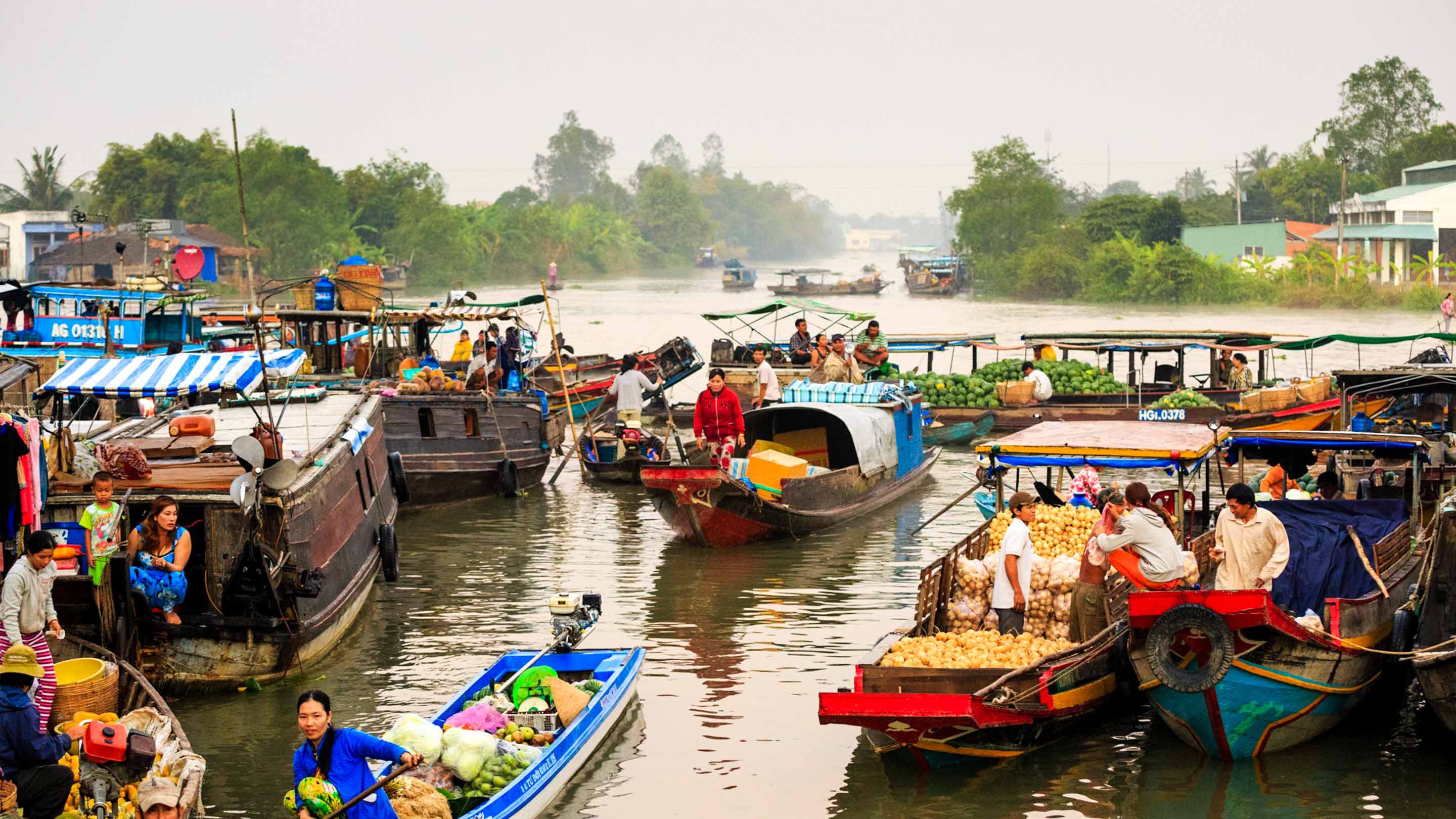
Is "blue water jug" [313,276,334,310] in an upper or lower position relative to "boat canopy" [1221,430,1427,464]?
upper

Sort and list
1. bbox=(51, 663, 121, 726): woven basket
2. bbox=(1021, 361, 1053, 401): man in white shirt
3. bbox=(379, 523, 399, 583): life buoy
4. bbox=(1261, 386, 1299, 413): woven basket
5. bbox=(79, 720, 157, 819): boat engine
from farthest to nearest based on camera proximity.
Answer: bbox=(1021, 361, 1053, 401): man in white shirt < bbox=(1261, 386, 1299, 413): woven basket < bbox=(379, 523, 399, 583): life buoy < bbox=(51, 663, 121, 726): woven basket < bbox=(79, 720, 157, 819): boat engine

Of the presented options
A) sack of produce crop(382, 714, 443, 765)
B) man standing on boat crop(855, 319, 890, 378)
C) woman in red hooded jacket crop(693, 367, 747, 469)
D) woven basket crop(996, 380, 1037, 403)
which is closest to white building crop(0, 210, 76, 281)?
man standing on boat crop(855, 319, 890, 378)

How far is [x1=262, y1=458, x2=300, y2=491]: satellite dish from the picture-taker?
10.4m

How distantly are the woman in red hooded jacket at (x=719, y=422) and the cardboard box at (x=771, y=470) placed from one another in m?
0.30

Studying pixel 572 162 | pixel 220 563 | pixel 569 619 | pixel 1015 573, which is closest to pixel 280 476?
pixel 220 563

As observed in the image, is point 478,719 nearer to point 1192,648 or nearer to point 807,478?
point 1192,648

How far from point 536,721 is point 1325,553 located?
5.58m

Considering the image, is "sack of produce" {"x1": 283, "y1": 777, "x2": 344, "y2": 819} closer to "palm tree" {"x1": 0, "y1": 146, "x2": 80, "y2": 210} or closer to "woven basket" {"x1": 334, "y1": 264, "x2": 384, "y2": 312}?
"woven basket" {"x1": 334, "y1": 264, "x2": 384, "y2": 312}

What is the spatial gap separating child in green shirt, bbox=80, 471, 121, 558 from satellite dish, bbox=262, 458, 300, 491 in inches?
39.1

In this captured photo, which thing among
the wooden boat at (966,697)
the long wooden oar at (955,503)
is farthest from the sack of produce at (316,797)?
the long wooden oar at (955,503)

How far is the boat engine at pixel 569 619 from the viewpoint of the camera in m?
10.6

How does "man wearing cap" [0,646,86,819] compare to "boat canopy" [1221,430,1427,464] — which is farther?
"boat canopy" [1221,430,1427,464]

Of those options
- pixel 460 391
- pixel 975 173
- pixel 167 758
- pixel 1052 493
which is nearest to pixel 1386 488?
pixel 1052 493

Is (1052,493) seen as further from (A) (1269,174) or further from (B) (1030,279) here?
(A) (1269,174)
